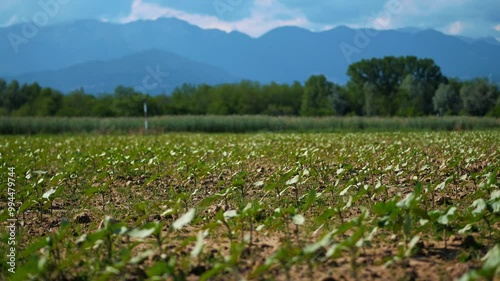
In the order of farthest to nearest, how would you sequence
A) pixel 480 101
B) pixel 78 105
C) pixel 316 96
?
pixel 316 96 < pixel 78 105 < pixel 480 101

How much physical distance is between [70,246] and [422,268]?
244 cm

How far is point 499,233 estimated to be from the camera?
355 cm

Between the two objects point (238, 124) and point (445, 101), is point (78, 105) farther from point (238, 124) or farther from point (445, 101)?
point (445, 101)

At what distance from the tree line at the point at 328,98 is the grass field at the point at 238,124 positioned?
19.3 meters

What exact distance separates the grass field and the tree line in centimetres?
1927

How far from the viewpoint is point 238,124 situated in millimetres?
31328

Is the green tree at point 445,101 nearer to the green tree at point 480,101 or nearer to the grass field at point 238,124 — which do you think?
the green tree at point 480,101

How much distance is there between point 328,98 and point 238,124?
1682 inches

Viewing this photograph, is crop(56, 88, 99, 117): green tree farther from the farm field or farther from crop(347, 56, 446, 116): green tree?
the farm field

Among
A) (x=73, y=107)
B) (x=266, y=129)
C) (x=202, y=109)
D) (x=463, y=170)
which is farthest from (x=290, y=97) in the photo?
(x=463, y=170)

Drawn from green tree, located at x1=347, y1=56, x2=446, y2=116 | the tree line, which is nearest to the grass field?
the tree line

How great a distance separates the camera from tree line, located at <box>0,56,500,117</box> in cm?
5831

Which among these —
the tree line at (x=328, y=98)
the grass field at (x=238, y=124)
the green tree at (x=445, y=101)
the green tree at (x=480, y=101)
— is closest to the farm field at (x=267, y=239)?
the grass field at (x=238, y=124)

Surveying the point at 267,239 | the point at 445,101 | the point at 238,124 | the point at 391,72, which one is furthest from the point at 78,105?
the point at 267,239
